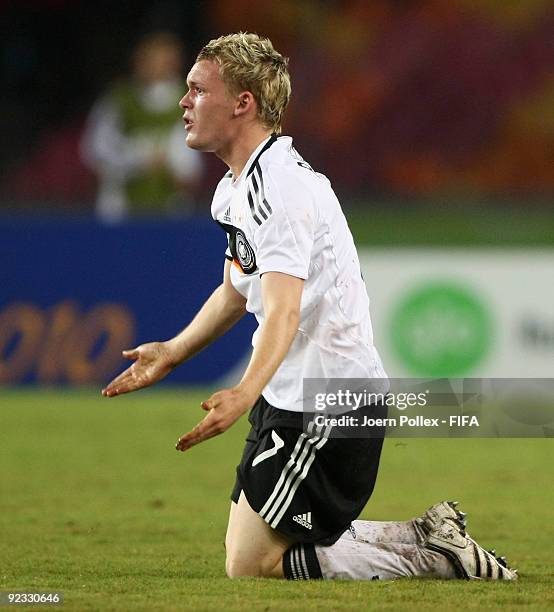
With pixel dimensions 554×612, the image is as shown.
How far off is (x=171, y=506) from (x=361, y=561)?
2.00 metres

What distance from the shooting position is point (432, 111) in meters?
17.1

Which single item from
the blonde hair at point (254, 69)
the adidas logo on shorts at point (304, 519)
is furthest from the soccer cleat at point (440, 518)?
the blonde hair at point (254, 69)

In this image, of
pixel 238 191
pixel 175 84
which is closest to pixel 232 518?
pixel 238 191

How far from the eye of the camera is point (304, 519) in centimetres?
445

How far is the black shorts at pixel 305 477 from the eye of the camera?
444 cm

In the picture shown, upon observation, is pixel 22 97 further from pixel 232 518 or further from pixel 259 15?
pixel 232 518

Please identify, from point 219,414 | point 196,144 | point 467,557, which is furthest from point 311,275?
point 467,557

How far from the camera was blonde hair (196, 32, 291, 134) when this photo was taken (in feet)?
14.6

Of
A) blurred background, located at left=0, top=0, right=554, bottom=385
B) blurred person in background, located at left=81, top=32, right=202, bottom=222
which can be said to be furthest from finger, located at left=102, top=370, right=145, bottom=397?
blurred person in background, located at left=81, top=32, right=202, bottom=222

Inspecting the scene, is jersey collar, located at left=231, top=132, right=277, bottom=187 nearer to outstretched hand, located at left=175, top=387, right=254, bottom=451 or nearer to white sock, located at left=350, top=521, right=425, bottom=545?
outstretched hand, located at left=175, top=387, right=254, bottom=451

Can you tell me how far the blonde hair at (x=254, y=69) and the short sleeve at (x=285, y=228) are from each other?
1.16ft

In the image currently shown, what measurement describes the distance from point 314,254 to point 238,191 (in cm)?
34

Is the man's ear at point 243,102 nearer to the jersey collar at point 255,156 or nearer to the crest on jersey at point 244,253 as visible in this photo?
the jersey collar at point 255,156

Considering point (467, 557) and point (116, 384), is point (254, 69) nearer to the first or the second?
point (116, 384)
